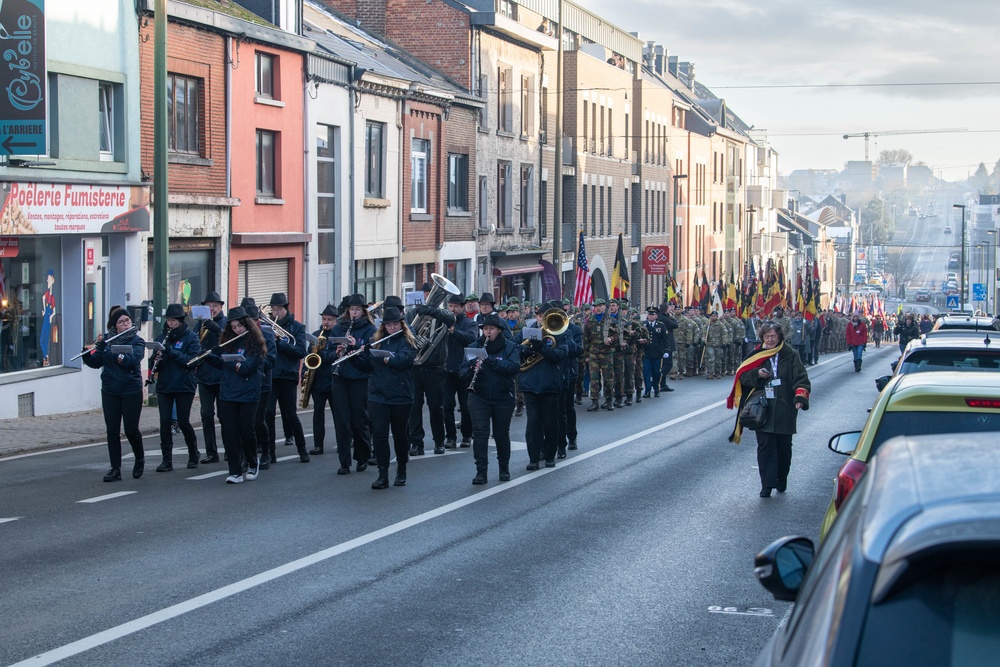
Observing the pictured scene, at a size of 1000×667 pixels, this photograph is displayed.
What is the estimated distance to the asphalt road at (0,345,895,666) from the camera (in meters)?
7.26

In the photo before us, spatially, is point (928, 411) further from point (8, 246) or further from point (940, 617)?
point (8, 246)

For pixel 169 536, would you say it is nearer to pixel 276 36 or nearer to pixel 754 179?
pixel 276 36

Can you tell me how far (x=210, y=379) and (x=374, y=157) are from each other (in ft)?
62.8

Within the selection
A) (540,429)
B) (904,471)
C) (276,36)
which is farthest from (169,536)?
(276,36)

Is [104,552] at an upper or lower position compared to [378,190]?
lower

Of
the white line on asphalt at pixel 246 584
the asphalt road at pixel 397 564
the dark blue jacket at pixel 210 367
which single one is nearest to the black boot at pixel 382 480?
the asphalt road at pixel 397 564

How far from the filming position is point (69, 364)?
858 inches

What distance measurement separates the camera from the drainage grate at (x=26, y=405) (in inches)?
793

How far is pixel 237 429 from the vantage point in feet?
43.0

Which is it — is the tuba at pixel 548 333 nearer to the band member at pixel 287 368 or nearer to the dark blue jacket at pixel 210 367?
the band member at pixel 287 368

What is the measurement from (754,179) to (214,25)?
77.1m

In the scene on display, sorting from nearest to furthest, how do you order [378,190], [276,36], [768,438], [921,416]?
[921,416]
[768,438]
[276,36]
[378,190]

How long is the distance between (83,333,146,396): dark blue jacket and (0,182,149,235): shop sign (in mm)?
7379

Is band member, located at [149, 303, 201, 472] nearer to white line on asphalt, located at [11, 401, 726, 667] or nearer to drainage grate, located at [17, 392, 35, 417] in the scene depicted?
white line on asphalt, located at [11, 401, 726, 667]
